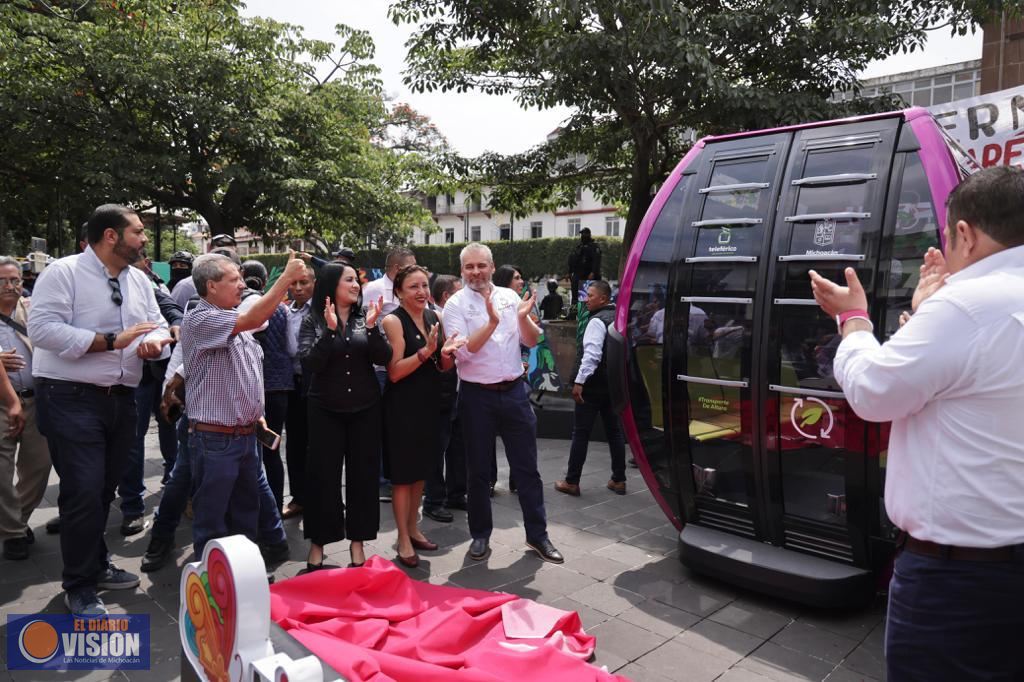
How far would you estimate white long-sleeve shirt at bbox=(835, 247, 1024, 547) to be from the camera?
1.85m

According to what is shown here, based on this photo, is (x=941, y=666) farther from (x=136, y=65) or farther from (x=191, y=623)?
(x=136, y=65)

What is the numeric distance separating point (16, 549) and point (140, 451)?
3.49ft

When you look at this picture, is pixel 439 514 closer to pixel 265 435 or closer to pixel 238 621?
pixel 265 435

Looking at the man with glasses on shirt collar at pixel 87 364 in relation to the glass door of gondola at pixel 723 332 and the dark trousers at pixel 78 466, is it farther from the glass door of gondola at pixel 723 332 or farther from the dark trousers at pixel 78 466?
the glass door of gondola at pixel 723 332

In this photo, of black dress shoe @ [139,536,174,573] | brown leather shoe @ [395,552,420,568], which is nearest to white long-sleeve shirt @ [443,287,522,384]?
brown leather shoe @ [395,552,420,568]

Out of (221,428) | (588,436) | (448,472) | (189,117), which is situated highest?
(189,117)

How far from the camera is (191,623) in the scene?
7.85 feet

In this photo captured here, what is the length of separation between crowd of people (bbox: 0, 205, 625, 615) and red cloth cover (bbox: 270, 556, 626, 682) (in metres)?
0.55

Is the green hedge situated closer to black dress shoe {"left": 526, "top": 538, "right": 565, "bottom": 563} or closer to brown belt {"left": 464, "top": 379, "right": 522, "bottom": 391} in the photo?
brown belt {"left": 464, "top": 379, "right": 522, "bottom": 391}

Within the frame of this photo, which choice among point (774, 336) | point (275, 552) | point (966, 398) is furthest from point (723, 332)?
point (275, 552)

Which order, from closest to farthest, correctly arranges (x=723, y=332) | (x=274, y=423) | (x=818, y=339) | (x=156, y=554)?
1. (x=818, y=339)
2. (x=723, y=332)
3. (x=156, y=554)
4. (x=274, y=423)

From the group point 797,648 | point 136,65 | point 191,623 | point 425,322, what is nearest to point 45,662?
point 191,623

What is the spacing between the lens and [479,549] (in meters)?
4.72

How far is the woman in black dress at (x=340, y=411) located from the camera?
4203 millimetres
